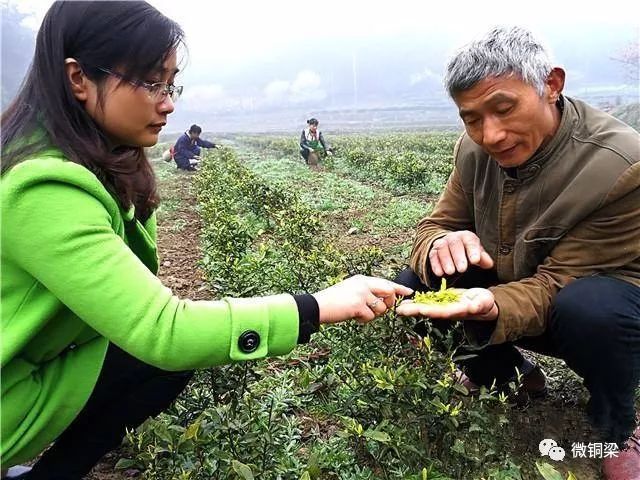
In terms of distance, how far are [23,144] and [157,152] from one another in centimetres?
2522

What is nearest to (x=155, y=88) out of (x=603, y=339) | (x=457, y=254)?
(x=457, y=254)

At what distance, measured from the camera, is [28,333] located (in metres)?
1.35

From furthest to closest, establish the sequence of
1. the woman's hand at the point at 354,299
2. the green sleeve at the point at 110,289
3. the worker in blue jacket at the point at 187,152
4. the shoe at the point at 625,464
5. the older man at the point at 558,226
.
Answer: the worker in blue jacket at the point at 187,152 → the shoe at the point at 625,464 → the older man at the point at 558,226 → the woman's hand at the point at 354,299 → the green sleeve at the point at 110,289

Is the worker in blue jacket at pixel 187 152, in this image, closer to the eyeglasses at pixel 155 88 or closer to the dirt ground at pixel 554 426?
the dirt ground at pixel 554 426

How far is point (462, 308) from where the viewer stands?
1760 millimetres

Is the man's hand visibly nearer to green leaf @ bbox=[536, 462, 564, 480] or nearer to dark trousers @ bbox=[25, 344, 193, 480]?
green leaf @ bbox=[536, 462, 564, 480]

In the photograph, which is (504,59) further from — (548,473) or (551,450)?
(551,450)

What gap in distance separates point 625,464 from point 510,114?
3.88ft

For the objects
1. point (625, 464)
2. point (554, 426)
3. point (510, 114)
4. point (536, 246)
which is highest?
point (510, 114)

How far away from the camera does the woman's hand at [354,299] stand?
1493 mm

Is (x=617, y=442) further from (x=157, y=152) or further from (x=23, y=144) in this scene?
(x=157, y=152)

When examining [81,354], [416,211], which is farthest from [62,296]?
[416,211]

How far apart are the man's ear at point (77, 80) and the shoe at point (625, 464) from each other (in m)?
1.93

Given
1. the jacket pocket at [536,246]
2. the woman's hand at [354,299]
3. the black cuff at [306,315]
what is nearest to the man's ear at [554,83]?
the jacket pocket at [536,246]
